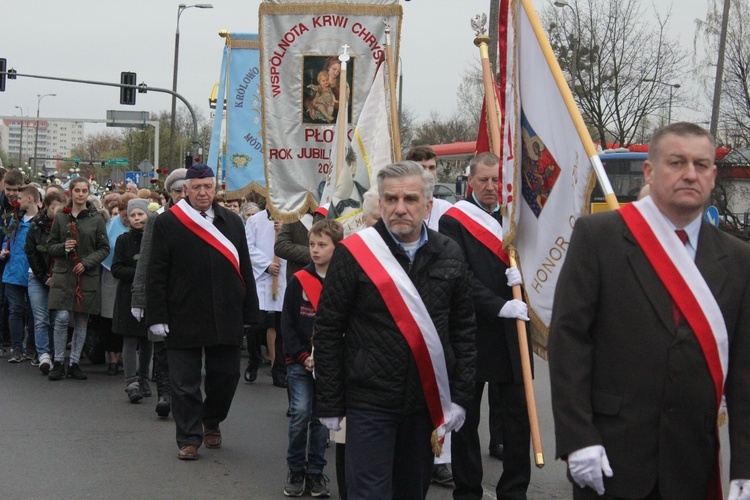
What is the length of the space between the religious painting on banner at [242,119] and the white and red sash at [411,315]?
9701 mm

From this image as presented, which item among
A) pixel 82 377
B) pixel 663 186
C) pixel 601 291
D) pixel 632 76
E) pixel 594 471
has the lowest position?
pixel 82 377

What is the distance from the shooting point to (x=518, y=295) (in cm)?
592

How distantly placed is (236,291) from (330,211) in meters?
0.88

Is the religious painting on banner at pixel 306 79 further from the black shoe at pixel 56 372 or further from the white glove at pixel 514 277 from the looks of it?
the white glove at pixel 514 277

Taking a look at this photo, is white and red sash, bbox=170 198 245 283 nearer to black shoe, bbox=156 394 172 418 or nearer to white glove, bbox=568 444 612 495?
black shoe, bbox=156 394 172 418

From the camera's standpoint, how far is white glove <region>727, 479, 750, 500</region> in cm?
355

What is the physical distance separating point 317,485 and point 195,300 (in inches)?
65.8

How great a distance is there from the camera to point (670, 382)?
358 centimetres

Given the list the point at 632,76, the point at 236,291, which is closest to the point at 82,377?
the point at 236,291

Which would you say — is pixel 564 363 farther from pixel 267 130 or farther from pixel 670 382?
pixel 267 130

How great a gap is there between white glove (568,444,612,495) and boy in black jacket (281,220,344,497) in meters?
3.29

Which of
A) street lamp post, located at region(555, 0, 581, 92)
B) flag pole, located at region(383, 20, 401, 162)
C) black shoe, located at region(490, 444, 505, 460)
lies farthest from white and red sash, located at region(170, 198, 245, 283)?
street lamp post, located at region(555, 0, 581, 92)

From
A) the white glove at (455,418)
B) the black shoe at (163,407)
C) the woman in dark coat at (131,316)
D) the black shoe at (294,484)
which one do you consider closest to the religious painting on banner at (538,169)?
the white glove at (455,418)

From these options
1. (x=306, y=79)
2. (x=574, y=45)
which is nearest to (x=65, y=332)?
(x=306, y=79)
